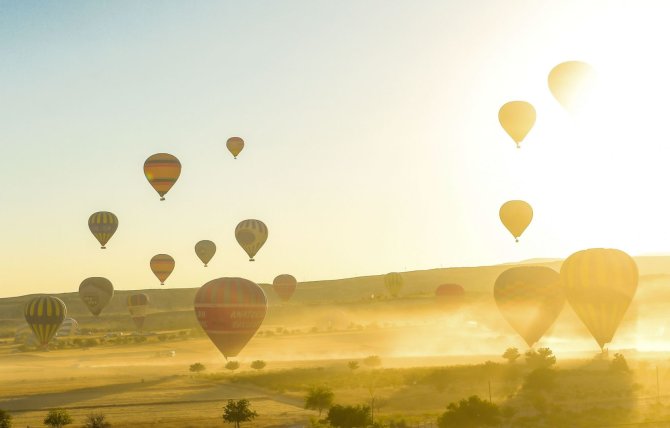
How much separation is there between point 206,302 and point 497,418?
2331 centimetres

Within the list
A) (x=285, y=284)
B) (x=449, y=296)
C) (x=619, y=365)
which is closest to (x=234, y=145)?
(x=619, y=365)

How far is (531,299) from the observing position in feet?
228

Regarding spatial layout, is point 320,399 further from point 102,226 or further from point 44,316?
point 102,226

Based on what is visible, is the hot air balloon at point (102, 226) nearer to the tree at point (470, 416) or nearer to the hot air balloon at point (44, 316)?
the hot air balloon at point (44, 316)

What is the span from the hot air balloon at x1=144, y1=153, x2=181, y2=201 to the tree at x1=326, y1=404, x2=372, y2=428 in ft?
147

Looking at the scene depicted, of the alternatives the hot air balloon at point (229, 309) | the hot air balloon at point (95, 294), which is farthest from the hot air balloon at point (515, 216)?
the hot air balloon at point (95, 294)

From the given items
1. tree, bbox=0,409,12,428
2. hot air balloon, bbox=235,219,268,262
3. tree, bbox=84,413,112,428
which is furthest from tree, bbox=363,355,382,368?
tree, bbox=0,409,12,428

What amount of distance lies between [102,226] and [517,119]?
167ft

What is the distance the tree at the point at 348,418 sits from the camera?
43094mm

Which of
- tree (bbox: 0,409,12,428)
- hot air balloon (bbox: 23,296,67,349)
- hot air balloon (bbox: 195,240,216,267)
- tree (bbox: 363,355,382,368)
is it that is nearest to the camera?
tree (bbox: 0,409,12,428)

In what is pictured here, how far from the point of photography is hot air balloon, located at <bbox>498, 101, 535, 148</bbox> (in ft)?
232

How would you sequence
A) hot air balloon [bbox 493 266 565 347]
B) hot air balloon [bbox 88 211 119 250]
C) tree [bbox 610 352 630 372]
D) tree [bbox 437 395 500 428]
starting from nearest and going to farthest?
tree [bbox 437 395 500 428] → tree [bbox 610 352 630 372] → hot air balloon [bbox 493 266 565 347] → hot air balloon [bbox 88 211 119 250]

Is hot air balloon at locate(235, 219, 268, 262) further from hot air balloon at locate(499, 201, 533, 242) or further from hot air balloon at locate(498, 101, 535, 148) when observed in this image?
hot air balloon at locate(498, 101, 535, 148)

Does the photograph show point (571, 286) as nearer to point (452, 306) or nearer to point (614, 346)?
point (614, 346)
